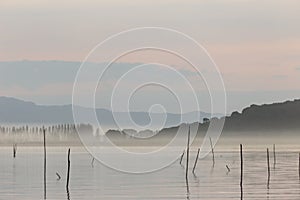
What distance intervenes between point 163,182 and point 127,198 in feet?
55.0

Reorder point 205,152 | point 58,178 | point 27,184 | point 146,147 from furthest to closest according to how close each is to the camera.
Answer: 1. point 146,147
2. point 205,152
3. point 58,178
4. point 27,184

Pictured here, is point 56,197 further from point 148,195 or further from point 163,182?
point 163,182

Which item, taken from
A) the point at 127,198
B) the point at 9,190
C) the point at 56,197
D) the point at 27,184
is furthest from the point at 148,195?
the point at 27,184

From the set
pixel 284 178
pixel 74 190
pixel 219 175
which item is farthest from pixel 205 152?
pixel 74 190

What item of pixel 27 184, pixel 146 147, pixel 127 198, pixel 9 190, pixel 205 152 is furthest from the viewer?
pixel 146 147

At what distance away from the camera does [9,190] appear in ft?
193

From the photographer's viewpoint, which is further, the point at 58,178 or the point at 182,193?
the point at 58,178

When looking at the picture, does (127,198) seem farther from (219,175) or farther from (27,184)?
(219,175)

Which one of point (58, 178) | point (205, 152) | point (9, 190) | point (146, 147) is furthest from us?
point (146, 147)

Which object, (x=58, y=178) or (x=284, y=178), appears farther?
(x=58, y=178)

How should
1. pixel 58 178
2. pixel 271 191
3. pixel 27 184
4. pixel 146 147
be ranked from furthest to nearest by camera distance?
1. pixel 146 147
2. pixel 58 178
3. pixel 27 184
4. pixel 271 191

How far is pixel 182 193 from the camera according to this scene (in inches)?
2195

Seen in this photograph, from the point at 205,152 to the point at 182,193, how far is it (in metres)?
79.6

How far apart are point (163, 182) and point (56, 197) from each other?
16205 mm
